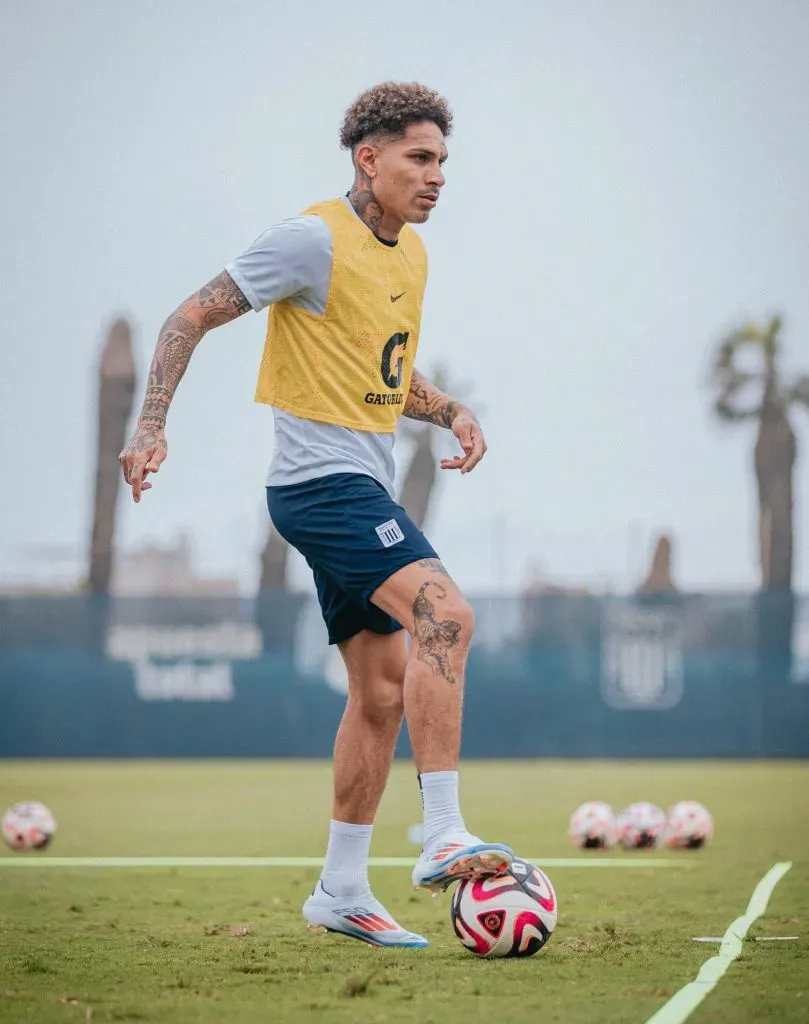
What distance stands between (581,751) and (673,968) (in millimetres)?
14344

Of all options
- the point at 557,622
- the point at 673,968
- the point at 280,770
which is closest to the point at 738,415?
the point at 557,622

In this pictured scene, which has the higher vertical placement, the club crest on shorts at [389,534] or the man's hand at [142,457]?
the man's hand at [142,457]

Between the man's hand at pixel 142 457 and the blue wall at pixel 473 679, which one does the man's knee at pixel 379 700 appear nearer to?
the man's hand at pixel 142 457

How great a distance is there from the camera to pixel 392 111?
443 cm

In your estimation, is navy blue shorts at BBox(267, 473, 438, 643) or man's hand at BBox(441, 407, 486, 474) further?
man's hand at BBox(441, 407, 486, 474)

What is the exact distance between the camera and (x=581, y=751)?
17859mm

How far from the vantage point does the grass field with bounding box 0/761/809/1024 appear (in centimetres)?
319

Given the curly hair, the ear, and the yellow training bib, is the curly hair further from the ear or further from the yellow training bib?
the yellow training bib

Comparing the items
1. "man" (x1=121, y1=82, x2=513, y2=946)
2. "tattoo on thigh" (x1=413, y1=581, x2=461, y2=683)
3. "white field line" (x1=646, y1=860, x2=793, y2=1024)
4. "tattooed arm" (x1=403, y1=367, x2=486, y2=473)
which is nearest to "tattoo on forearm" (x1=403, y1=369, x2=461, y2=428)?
"tattooed arm" (x1=403, y1=367, x2=486, y2=473)

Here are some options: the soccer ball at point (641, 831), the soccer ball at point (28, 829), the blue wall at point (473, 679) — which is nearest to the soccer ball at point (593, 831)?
the soccer ball at point (641, 831)

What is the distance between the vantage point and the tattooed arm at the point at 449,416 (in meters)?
4.73

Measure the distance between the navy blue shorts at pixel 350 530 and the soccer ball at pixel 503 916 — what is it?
844 mm

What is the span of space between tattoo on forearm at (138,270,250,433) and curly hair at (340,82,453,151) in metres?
0.66

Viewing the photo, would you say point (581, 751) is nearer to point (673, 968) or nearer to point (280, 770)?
point (280, 770)
